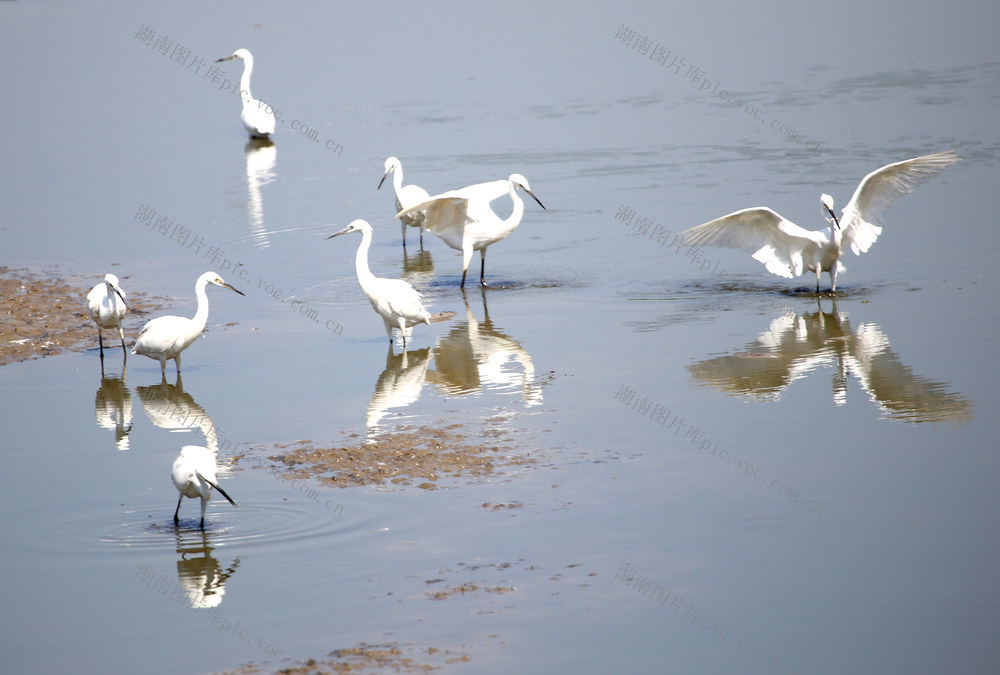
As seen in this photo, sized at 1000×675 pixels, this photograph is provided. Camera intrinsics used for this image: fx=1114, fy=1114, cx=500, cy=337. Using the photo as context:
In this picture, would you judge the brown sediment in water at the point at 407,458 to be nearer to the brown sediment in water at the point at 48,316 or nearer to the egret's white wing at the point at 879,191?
the brown sediment in water at the point at 48,316

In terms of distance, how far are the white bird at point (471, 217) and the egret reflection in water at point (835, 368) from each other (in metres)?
4.10

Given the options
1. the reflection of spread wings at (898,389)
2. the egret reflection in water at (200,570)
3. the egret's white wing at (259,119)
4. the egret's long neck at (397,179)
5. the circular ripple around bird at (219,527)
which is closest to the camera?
the egret reflection in water at (200,570)

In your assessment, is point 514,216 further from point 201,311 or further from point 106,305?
point 106,305

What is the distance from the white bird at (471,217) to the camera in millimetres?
14547

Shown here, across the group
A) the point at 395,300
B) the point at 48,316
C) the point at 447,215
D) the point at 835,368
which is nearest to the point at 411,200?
the point at 447,215

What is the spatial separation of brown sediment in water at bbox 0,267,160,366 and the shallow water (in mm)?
476

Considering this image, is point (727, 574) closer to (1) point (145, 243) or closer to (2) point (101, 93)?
(1) point (145, 243)

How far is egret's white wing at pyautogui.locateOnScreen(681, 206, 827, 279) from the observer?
12.8 m

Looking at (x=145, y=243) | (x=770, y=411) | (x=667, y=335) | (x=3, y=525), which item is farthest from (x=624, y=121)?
(x=3, y=525)

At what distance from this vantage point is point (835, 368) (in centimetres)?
1077

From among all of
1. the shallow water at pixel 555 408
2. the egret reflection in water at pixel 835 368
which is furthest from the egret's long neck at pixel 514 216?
the egret reflection in water at pixel 835 368

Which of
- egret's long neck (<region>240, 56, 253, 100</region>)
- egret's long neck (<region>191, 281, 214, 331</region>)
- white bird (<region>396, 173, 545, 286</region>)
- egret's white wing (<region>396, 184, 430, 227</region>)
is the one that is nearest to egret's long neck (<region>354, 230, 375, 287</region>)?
white bird (<region>396, 173, 545, 286</region>)

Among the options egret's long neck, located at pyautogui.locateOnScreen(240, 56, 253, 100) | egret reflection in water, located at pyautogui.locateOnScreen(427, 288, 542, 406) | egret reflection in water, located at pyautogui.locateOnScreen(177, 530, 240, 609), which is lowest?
egret reflection in water, located at pyautogui.locateOnScreen(177, 530, 240, 609)

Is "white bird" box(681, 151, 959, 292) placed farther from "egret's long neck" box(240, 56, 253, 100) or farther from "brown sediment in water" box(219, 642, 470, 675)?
"egret's long neck" box(240, 56, 253, 100)
